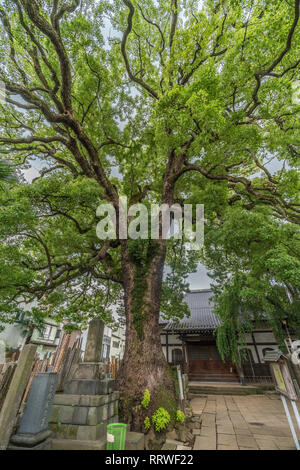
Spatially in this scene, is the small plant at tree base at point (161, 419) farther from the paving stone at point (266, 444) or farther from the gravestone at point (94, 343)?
the paving stone at point (266, 444)

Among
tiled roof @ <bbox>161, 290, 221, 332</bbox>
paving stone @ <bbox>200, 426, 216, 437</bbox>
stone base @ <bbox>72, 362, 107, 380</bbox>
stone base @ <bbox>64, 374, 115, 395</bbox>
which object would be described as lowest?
paving stone @ <bbox>200, 426, 216, 437</bbox>

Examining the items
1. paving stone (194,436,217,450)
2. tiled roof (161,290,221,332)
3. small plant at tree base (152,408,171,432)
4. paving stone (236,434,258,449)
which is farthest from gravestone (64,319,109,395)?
tiled roof (161,290,221,332)

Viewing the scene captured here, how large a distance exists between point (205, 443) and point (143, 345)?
2.10m

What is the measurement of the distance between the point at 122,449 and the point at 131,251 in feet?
13.6

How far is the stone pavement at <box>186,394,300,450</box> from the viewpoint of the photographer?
3.76 metres

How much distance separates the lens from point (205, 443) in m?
3.85

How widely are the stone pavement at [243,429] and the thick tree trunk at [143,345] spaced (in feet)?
3.29

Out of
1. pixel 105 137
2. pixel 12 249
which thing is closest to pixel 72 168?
pixel 105 137

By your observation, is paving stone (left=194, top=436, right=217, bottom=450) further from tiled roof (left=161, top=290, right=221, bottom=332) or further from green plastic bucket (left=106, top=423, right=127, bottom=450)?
tiled roof (left=161, top=290, right=221, bottom=332)

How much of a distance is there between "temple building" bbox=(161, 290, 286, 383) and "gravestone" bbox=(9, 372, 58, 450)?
32.5ft

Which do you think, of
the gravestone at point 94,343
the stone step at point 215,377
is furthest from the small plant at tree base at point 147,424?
the stone step at point 215,377

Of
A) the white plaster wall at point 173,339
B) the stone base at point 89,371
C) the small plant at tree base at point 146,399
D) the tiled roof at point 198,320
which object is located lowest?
the small plant at tree base at point 146,399

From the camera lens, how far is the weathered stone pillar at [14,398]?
8.85ft

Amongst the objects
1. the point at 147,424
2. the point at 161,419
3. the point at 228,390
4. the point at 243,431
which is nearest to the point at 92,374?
the point at 147,424
